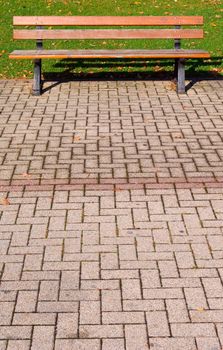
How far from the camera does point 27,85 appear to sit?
32.5 ft

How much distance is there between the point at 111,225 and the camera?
18.0 ft

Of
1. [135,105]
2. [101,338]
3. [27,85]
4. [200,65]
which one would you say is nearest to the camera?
[101,338]

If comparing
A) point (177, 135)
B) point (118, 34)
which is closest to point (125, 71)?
point (118, 34)

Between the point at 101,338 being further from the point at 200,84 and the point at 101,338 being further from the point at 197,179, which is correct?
the point at 200,84

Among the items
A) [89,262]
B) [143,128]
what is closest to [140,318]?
[89,262]

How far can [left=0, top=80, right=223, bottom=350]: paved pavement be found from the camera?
4.20 meters

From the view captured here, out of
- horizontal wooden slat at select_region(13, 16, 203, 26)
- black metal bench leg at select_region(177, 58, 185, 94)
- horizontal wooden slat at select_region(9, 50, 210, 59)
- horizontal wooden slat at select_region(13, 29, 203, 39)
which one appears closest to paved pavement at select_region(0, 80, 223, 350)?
black metal bench leg at select_region(177, 58, 185, 94)

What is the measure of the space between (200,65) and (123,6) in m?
4.59

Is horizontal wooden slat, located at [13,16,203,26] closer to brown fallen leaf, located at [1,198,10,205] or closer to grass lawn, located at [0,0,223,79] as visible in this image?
grass lawn, located at [0,0,223,79]

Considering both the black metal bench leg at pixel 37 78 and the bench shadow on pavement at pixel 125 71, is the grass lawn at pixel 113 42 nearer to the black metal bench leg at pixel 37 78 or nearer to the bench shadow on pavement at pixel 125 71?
the bench shadow on pavement at pixel 125 71

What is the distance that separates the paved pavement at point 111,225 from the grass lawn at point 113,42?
5.98 feet

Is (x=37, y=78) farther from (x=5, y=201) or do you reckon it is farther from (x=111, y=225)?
(x=111, y=225)

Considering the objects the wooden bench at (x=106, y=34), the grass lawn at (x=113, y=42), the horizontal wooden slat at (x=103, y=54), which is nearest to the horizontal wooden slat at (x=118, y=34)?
the wooden bench at (x=106, y=34)

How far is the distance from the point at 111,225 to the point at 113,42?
7.38 meters
